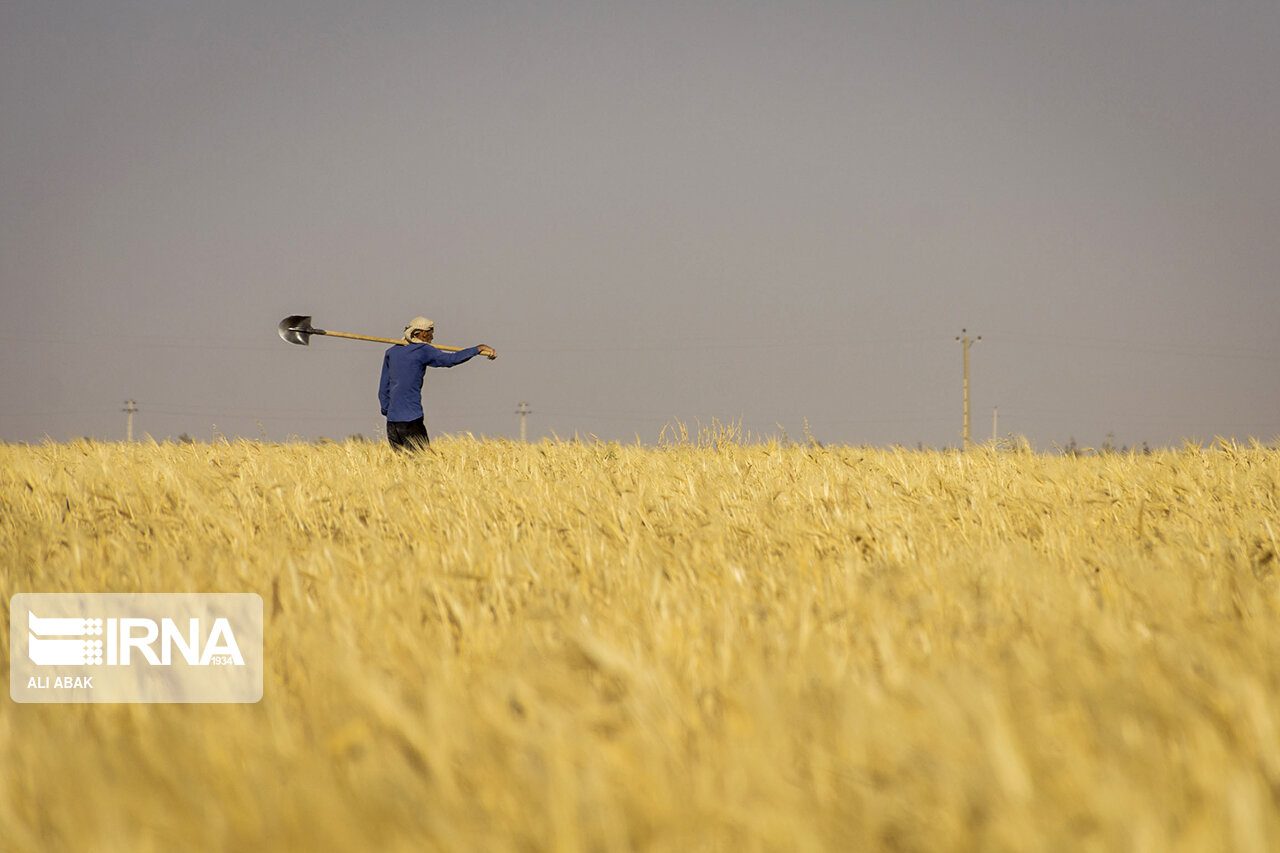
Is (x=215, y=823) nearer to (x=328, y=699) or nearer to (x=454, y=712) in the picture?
(x=454, y=712)

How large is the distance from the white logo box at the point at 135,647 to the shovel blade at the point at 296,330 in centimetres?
1006

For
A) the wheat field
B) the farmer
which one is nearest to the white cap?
the farmer

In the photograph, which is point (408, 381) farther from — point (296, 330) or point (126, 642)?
point (126, 642)

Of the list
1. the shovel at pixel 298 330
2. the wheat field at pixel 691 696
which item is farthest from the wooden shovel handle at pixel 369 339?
the wheat field at pixel 691 696

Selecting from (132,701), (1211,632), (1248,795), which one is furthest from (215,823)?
(1211,632)

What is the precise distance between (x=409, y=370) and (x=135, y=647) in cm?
892

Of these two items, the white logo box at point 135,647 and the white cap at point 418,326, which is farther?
the white cap at point 418,326

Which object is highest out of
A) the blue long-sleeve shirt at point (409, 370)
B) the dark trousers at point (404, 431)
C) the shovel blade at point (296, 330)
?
the shovel blade at point (296, 330)

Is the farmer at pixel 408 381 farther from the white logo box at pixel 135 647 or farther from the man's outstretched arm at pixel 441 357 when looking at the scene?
the white logo box at pixel 135 647

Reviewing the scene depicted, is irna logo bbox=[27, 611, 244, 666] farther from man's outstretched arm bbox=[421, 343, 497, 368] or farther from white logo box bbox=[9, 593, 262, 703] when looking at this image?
man's outstretched arm bbox=[421, 343, 497, 368]

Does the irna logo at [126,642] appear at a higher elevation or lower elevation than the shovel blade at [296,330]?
lower

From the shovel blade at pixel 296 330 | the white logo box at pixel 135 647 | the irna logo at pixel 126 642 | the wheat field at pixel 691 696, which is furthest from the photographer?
the shovel blade at pixel 296 330

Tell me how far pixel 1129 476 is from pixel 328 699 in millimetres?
5800

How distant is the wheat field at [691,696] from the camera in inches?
47.5
